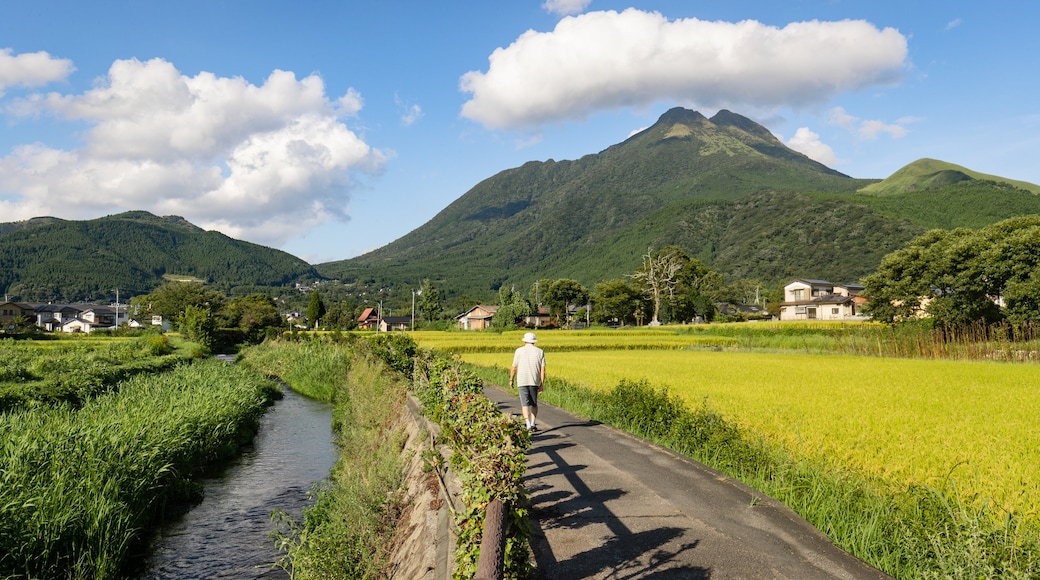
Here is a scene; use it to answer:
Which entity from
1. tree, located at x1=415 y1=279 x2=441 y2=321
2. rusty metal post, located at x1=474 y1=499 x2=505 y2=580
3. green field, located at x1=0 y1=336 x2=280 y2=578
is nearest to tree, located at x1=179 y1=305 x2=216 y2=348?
green field, located at x1=0 y1=336 x2=280 y2=578

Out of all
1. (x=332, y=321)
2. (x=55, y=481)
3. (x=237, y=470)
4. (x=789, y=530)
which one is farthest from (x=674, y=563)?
(x=332, y=321)

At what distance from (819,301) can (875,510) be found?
295ft

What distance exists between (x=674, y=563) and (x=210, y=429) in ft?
43.8

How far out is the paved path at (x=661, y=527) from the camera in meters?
5.23

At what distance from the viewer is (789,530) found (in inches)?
245

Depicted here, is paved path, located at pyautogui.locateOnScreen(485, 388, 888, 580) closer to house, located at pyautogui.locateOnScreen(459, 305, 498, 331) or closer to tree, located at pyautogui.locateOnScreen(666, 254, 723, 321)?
tree, located at pyautogui.locateOnScreen(666, 254, 723, 321)

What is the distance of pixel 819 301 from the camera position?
283 feet

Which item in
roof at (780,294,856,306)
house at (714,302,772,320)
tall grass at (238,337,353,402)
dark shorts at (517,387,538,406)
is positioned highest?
roof at (780,294,856,306)

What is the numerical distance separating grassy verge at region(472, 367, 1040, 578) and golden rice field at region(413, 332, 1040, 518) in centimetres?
78

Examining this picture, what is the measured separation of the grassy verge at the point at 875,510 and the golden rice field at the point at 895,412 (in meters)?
0.78

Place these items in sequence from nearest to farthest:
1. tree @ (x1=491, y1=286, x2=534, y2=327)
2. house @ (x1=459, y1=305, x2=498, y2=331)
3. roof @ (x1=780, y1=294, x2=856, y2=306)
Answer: roof @ (x1=780, y1=294, x2=856, y2=306) < tree @ (x1=491, y1=286, x2=534, y2=327) < house @ (x1=459, y1=305, x2=498, y2=331)

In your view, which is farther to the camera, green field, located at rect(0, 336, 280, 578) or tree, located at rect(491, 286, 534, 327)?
tree, located at rect(491, 286, 534, 327)

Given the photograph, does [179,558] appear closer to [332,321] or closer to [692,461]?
Result: [692,461]

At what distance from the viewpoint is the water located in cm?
862
